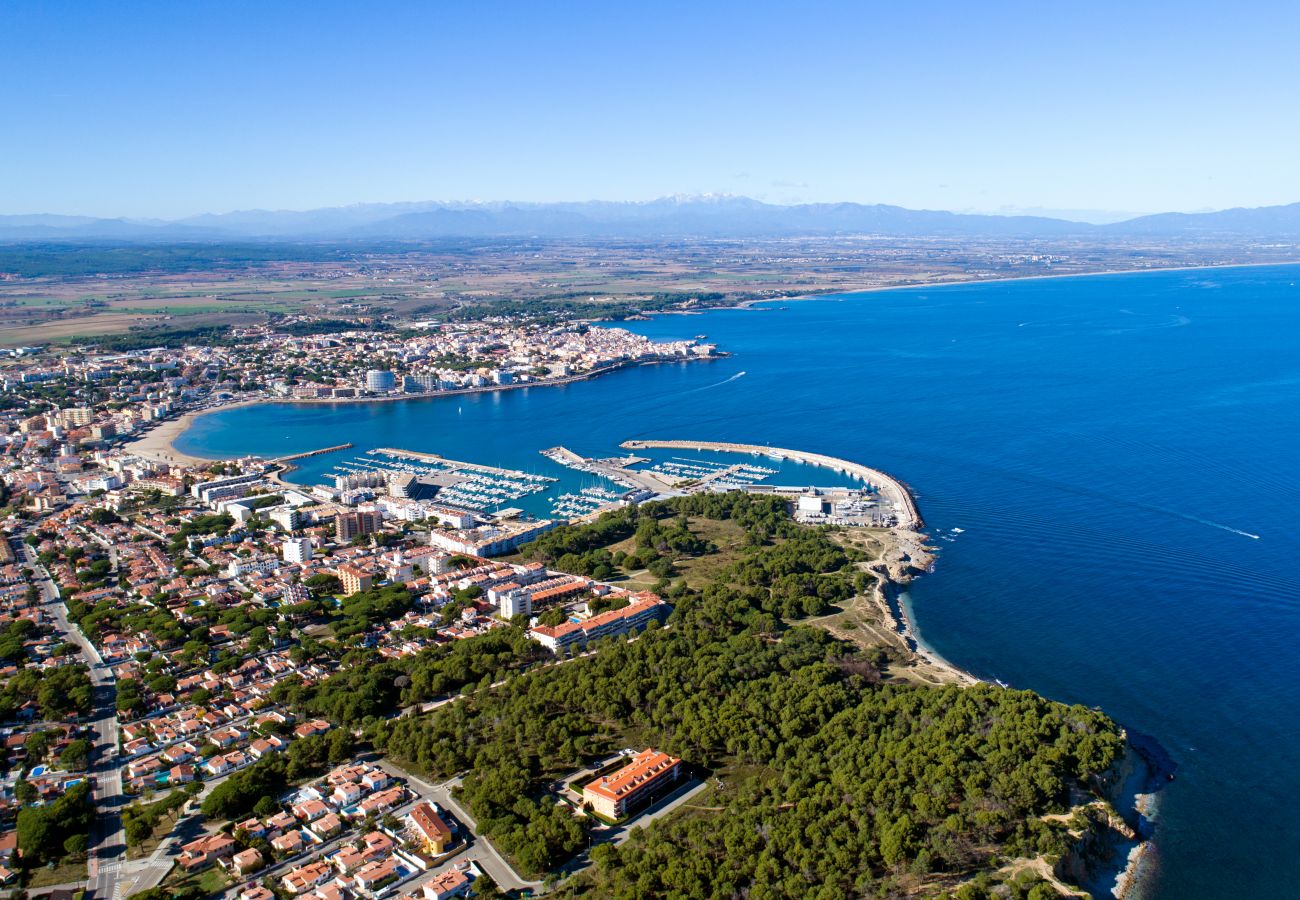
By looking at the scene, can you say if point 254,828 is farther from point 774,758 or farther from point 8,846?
point 774,758

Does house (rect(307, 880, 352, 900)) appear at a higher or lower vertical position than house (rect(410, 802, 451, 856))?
lower

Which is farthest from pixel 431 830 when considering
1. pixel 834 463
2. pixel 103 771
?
pixel 834 463

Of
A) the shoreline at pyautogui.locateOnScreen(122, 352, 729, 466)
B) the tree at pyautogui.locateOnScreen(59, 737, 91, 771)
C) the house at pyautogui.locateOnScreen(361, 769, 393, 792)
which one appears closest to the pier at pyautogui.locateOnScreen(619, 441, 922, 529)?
the house at pyautogui.locateOnScreen(361, 769, 393, 792)

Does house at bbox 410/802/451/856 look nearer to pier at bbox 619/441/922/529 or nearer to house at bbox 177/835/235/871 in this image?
house at bbox 177/835/235/871

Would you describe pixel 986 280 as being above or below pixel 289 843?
above

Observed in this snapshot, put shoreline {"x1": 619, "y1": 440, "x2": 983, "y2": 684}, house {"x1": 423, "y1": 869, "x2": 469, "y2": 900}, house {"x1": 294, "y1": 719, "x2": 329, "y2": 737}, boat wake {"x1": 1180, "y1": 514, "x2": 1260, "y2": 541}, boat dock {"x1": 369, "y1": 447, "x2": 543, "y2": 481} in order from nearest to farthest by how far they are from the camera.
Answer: house {"x1": 423, "y1": 869, "x2": 469, "y2": 900}
house {"x1": 294, "y1": 719, "x2": 329, "y2": 737}
shoreline {"x1": 619, "y1": 440, "x2": 983, "y2": 684}
boat wake {"x1": 1180, "y1": 514, "x2": 1260, "y2": 541}
boat dock {"x1": 369, "y1": 447, "x2": 543, "y2": 481}

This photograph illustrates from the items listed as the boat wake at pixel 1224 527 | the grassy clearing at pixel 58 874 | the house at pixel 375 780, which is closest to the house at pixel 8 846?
the grassy clearing at pixel 58 874
